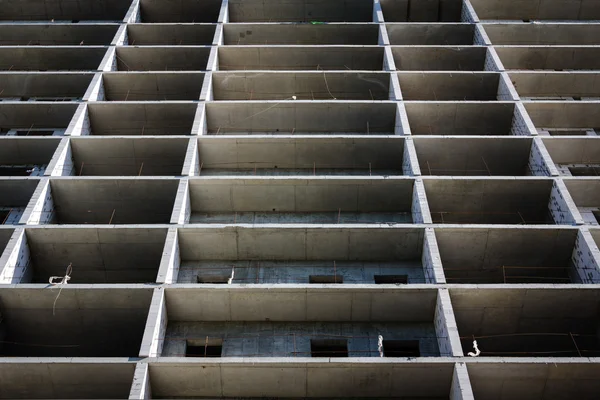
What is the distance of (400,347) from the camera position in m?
26.1

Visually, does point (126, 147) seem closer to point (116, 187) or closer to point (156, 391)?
point (116, 187)

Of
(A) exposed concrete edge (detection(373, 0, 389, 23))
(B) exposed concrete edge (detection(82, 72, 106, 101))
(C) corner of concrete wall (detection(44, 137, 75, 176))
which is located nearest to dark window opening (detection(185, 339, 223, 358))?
(C) corner of concrete wall (detection(44, 137, 75, 176))

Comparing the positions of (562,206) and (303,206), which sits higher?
(303,206)

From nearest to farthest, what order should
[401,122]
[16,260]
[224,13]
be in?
[16,260], [401,122], [224,13]

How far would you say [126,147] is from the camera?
32750 mm

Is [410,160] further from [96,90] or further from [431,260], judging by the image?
[96,90]

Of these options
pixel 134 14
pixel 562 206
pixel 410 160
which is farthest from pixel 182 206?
pixel 134 14

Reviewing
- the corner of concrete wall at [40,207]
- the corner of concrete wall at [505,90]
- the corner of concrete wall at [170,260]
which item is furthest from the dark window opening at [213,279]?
the corner of concrete wall at [505,90]

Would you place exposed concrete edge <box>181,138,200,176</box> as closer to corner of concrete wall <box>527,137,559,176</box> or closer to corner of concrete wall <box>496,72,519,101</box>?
corner of concrete wall <box>527,137,559,176</box>

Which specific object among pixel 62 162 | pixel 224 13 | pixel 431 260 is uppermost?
pixel 224 13

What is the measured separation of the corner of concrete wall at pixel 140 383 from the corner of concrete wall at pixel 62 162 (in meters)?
13.1

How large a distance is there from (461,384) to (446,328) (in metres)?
2.60

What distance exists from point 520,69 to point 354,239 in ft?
67.7

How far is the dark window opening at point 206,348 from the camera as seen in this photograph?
26031 millimetres
